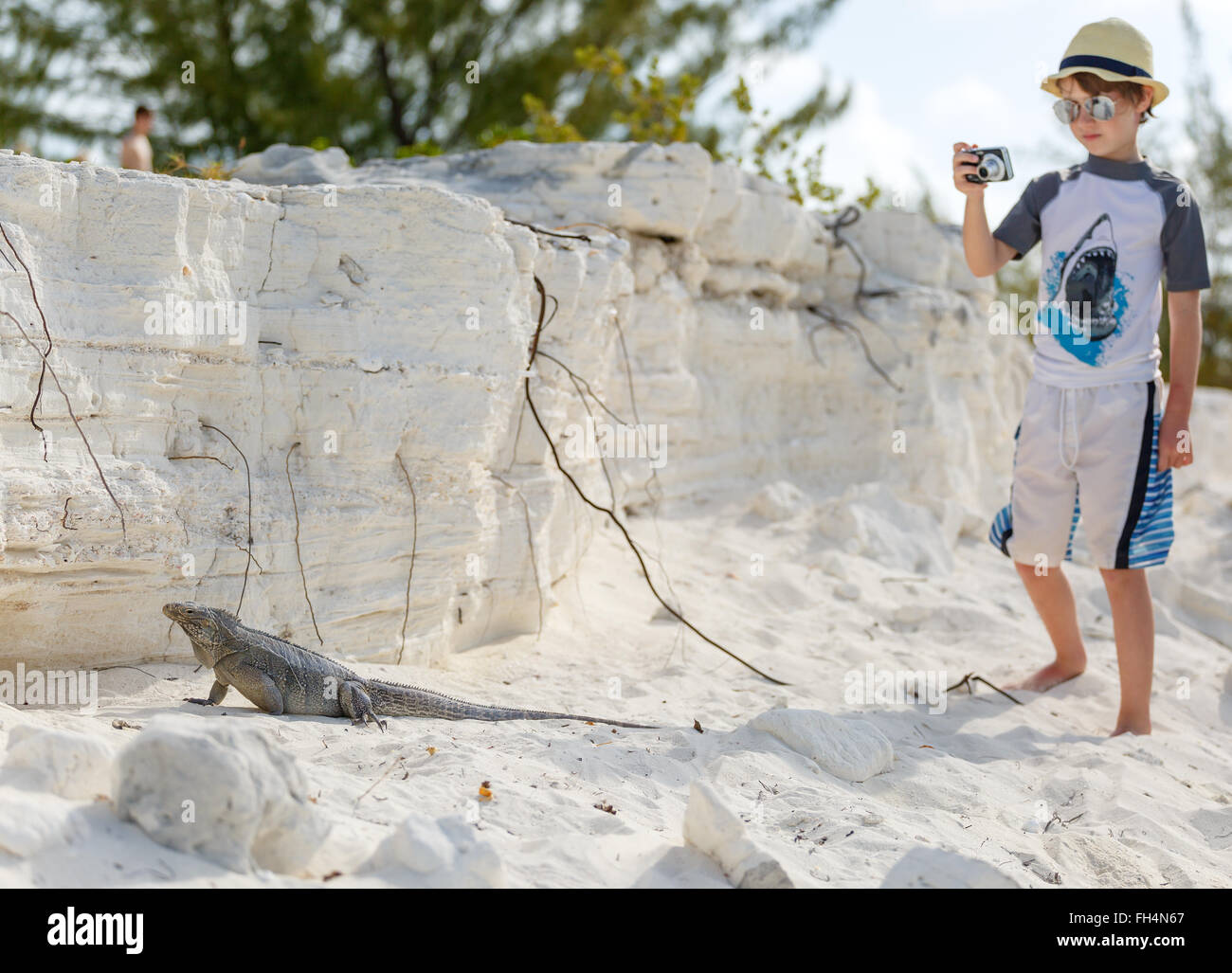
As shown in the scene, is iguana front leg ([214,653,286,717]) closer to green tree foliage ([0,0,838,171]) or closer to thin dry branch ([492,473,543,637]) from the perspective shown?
thin dry branch ([492,473,543,637])

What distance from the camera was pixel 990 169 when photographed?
13.0 ft

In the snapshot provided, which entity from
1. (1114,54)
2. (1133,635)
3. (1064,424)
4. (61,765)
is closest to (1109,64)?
(1114,54)

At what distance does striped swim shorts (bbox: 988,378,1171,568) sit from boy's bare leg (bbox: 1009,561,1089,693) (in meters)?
0.17

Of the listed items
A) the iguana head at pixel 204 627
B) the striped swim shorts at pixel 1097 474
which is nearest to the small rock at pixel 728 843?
the iguana head at pixel 204 627

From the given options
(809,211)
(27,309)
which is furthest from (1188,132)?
(27,309)

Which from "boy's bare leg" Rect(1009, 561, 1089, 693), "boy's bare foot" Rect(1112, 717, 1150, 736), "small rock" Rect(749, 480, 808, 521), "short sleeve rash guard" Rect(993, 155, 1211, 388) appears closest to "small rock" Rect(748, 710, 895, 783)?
"boy's bare foot" Rect(1112, 717, 1150, 736)

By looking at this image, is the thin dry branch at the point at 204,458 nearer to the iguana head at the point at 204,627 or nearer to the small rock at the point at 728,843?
the iguana head at the point at 204,627

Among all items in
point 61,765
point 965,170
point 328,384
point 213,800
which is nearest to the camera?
point 213,800

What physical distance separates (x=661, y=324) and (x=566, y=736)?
11.8ft

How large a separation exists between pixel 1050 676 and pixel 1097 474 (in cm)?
112

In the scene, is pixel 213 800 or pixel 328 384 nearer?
pixel 213 800

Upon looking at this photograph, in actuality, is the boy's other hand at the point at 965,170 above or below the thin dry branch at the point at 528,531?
above

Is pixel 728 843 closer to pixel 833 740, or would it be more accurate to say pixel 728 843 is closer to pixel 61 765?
pixel 833 740

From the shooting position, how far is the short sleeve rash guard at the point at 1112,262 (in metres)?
4.06
